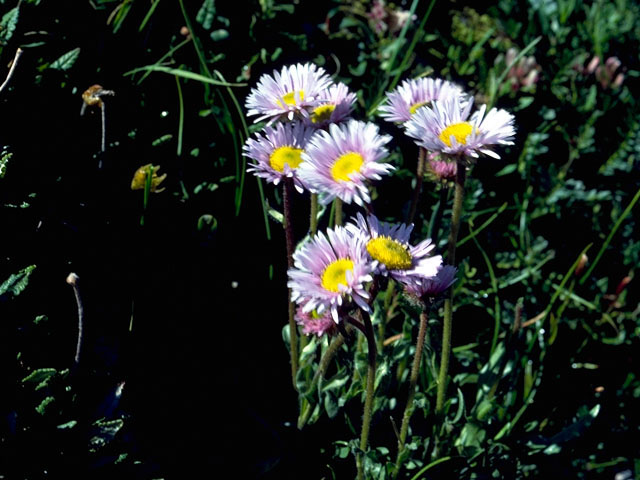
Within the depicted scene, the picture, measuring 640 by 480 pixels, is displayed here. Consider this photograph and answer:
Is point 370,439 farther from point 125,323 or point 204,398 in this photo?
point 125,323

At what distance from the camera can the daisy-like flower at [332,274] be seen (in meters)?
1.08

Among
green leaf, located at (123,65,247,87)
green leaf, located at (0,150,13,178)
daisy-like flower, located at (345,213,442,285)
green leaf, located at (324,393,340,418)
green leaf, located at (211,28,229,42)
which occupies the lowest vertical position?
green leaf, located at (324,393,340,418)

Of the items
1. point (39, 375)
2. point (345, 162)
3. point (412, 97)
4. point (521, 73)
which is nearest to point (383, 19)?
point (521, 73)

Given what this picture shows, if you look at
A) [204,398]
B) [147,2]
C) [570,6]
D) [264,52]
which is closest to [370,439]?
[204,398]

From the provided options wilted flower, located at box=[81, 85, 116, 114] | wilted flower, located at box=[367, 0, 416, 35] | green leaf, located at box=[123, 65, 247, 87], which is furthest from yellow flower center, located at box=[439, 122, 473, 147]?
wilted flower, located at box=[367, 0, 416, 35]

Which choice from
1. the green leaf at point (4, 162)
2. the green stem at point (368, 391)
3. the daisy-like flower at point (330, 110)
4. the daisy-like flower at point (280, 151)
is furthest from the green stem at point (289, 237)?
the green leaf at point (4, 162)

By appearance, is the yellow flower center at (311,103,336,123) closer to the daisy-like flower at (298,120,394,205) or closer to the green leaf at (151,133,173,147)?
the daisy-like flower at (298,120,394,205)

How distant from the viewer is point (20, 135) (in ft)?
5.02

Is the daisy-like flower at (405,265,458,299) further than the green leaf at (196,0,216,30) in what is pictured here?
No

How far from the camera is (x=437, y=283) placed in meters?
1.24

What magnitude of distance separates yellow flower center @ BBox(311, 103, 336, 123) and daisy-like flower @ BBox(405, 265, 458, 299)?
1.40ft

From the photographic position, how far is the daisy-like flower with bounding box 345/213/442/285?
44.5 inches

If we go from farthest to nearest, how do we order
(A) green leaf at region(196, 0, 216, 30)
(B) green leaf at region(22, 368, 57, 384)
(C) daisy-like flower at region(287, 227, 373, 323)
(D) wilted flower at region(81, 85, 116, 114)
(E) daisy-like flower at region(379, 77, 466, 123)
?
(A) green leaf at region(196, 0, 216, 30) < (D) wilted flower at region(81, 85, 116, 114) < (E) daisy-like flower at region(379, 77, 466, 123) < (B) green leaf at region(22, 368, 57, 384) < (C) daisy-like flower at region(287, 227, 373, 323)

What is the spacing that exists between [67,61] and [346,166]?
96 cm
